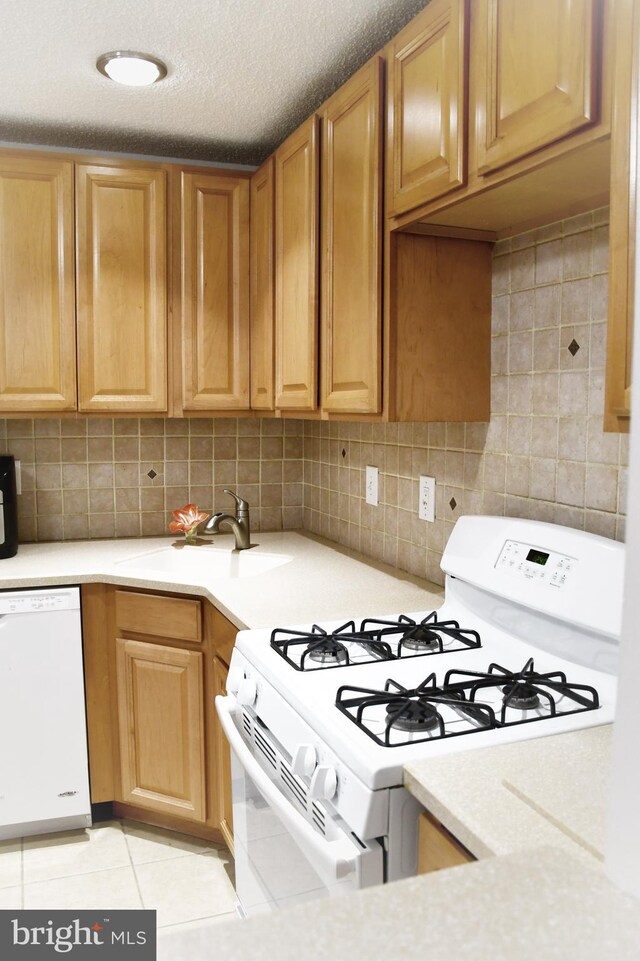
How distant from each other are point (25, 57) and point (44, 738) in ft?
6.52

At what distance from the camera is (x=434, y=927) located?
0.51m

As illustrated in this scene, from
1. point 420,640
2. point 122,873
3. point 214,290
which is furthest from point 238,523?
point 420,640

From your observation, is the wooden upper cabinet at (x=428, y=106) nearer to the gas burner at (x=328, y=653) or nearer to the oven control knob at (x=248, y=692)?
the gas burner at (x=328, y=653)

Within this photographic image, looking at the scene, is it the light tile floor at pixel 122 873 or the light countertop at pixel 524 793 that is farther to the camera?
the light tile floor at pixel 122 873

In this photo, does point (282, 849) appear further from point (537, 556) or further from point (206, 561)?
point (206, 561)

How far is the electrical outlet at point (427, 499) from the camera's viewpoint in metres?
2.17

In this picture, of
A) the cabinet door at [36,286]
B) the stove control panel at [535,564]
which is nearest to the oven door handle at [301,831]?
the stove control panel at [535,564]

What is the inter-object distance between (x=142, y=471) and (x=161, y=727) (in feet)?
3.33

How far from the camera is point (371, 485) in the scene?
2547mm

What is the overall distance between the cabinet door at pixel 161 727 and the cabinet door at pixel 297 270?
0.89 metres

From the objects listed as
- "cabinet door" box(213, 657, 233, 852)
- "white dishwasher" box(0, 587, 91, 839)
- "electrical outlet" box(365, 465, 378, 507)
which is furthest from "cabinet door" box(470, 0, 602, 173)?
"white dishwasher" box(0, 587, 91, 839)

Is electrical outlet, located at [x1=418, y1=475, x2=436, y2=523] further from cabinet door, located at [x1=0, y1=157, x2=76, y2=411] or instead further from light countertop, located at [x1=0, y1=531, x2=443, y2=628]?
cabinet door, located at [x1=0, y1=157, x2=76, y2=411]

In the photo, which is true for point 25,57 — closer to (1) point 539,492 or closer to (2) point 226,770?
(1) point 539,492

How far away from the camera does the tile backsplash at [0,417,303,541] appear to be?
9.41 ft
